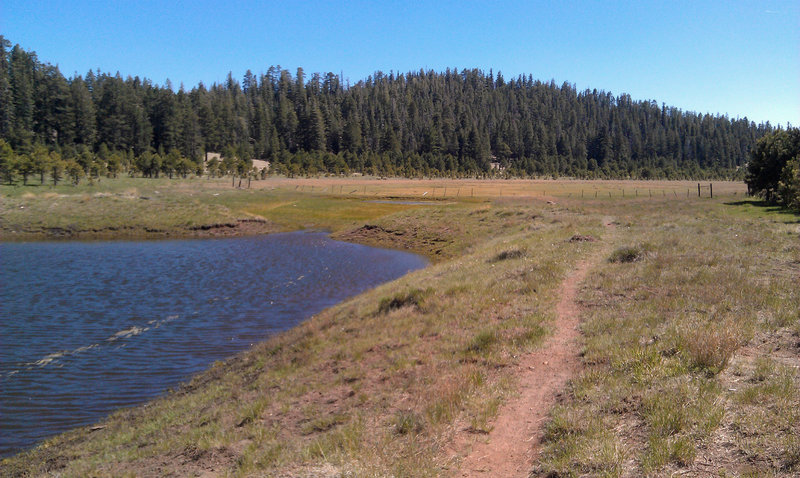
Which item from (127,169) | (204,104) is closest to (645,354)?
(127,169)

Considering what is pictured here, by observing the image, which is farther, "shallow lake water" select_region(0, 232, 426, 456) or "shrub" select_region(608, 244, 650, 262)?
"shrub" select_region(608, 244, 650, 262)

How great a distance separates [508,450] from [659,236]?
19.5 metres

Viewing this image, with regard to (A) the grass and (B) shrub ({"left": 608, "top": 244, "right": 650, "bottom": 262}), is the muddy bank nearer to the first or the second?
(B) shrub ({"left": 608, "top": 244, "right": 650, "bottom": 262})

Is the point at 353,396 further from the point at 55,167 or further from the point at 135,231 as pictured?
the point at 55,167

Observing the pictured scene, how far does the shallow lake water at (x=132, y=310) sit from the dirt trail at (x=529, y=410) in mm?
9800

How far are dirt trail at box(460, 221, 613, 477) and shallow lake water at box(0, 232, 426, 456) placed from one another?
9800 millimetres

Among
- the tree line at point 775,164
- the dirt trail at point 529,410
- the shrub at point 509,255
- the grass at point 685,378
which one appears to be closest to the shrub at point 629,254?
the grass at point 685,378

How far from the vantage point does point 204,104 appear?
147 metres

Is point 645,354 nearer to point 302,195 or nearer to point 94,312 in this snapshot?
point 94,312

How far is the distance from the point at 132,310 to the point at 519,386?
18063mm

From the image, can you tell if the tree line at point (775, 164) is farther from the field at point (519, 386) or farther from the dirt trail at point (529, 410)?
the dirt trail at point (529, 410)

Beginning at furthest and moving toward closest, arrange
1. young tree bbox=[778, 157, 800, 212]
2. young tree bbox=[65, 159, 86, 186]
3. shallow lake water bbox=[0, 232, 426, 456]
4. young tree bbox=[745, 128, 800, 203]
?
1. young tree bbox=[65, 159, 86, 186]
2. young tree bbox=[745, 128, 800, 203]
3. young tree bbox=[778, 157, 800, 212]
4. shallow lake water bbox=[0, 232, 426, 456]

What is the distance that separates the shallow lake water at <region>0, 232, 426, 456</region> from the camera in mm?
13508

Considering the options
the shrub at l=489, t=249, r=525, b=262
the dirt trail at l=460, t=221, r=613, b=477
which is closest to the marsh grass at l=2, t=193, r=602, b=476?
the dirt trail at l=460, t=221, r=613, b=477
